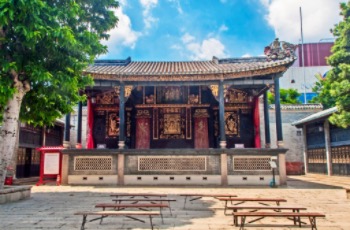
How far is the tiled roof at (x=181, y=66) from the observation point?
13.4m

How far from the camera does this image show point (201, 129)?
651 inches

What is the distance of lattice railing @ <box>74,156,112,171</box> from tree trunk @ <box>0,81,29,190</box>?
185 inches

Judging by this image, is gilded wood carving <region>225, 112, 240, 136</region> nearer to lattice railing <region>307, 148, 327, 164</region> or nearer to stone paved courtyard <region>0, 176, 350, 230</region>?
lattice railing <region>307, 148, 327, 164</region>

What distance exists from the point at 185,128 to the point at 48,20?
10.4m

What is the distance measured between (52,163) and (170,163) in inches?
206

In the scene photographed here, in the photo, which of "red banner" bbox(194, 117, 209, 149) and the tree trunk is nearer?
the tree trunk

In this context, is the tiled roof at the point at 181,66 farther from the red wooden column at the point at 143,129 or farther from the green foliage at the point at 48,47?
the green foliage at the point at 48,47

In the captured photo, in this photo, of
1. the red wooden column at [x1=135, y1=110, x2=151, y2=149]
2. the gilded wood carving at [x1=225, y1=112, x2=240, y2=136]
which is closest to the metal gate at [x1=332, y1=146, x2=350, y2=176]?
the gilded wood carving at [x1=225, y1=112, x2=240, y2=136]

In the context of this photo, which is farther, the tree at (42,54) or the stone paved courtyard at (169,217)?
the tree at (42,54)

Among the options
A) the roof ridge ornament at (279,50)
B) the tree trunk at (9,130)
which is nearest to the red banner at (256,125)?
the roof ridge ornament at (279,50)

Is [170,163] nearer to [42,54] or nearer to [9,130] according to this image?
[9,130]

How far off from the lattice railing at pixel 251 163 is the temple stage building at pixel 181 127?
4 centimetres

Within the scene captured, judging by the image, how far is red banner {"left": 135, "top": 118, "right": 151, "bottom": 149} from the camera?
16547 millimetres

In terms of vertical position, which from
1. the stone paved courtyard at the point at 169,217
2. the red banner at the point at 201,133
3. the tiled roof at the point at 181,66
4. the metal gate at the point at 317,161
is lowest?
the stone paved courtyard at the point at 169,217
